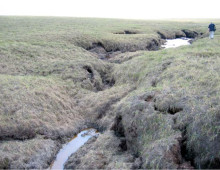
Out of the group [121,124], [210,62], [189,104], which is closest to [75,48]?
[210,62]

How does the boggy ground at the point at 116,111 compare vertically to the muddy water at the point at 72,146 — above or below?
above

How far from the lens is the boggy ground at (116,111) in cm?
1033

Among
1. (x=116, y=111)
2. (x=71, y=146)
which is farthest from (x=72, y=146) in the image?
(x=116, y=111)

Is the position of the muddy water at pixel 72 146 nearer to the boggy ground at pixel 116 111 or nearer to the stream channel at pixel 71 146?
the stream channel at pixel 71 146

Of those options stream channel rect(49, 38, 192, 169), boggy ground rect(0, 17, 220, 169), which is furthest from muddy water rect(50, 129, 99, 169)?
boggy ground rect(0, 17, 220, 169)

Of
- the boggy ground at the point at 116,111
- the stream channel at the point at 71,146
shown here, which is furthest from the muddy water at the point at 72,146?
the boggy ground at the point at 116,111

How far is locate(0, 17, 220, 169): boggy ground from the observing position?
10.3 metres

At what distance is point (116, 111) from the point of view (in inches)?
581

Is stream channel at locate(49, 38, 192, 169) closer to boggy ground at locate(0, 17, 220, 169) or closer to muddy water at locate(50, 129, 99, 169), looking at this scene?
muddy water at locate(50, 129, 99, 169)

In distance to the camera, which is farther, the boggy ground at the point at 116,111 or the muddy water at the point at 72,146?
the muddy water at the point at 72,146

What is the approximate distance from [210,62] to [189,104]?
25.9 ft

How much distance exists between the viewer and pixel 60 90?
64.9 feet

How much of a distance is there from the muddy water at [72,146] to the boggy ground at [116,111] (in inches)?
12.7

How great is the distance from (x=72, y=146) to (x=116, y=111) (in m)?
3.25
